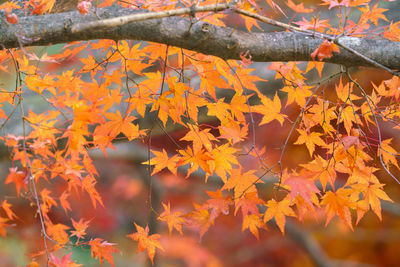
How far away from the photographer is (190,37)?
829 millimetres

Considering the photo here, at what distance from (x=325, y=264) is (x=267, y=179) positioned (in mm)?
696

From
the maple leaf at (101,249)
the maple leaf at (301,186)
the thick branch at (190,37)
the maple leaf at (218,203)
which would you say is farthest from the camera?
the maple leaf at (101,249)

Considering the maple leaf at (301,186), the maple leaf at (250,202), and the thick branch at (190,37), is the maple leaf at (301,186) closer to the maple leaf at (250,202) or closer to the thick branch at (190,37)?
the maple leaf at (250,202)

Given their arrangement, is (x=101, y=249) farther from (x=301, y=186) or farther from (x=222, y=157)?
(x=301, y=186)

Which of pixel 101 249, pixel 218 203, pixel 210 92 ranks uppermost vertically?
pixel 210 92

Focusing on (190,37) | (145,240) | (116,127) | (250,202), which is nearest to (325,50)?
(190,37)

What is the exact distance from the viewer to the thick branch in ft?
2.68

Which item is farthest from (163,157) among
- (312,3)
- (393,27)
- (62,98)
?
(312,3)

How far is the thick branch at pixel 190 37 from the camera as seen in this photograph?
2.68ft

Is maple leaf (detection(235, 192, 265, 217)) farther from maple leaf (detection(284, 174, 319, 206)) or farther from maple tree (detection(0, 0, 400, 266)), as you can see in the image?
maple leaf (detection(284, 174, 319, 206))

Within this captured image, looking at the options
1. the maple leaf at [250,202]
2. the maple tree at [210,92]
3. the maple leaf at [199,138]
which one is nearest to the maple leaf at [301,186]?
the maple tree at [210,92]

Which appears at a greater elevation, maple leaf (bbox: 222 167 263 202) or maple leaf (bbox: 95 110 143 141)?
maple leaf (bbox: 95 110 143 141)

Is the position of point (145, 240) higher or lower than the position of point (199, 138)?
lower

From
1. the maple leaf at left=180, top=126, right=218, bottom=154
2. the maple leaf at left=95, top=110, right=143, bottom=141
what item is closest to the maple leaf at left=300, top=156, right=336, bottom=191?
the maple leaf at left=180, top=126, right=218, bottom=154
